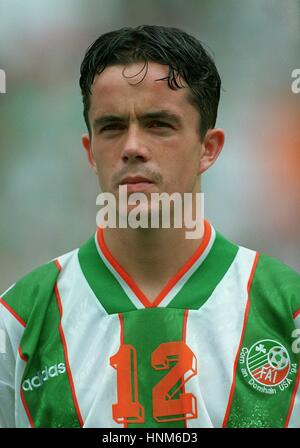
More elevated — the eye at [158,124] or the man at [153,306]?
the eye at [158,124]

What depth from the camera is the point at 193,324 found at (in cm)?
191

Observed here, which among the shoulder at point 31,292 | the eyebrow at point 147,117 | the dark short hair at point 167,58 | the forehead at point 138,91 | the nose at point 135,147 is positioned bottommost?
the shoulder at point 31,292

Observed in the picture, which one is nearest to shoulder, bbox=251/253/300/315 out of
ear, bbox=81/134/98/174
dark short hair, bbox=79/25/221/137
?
dark short hair, bbox=79/25/221/137

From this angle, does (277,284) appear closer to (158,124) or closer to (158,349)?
(158,349)

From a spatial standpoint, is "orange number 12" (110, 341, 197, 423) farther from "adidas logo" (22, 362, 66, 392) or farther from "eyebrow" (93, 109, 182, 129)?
"eyebrow" (93, 109, 182, 129)

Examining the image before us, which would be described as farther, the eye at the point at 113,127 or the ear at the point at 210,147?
the ear at the point at 210,147

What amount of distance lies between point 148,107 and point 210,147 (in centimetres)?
28

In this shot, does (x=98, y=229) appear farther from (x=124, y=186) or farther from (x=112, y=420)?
(x=112, y=420)

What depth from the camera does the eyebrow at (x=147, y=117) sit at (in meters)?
1.83

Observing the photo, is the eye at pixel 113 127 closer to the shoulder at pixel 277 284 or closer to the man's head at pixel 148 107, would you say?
the man's head at pixel 148 107

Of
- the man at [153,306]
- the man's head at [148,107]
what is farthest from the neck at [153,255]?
the man's head at [148,107]

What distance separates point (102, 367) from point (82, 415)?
Answer: 5.3 inches

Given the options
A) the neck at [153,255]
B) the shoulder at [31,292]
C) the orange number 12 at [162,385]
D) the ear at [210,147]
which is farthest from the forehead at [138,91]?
the orange number 12 at [162,385]

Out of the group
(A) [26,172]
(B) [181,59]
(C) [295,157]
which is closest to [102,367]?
(B) [181,59]
